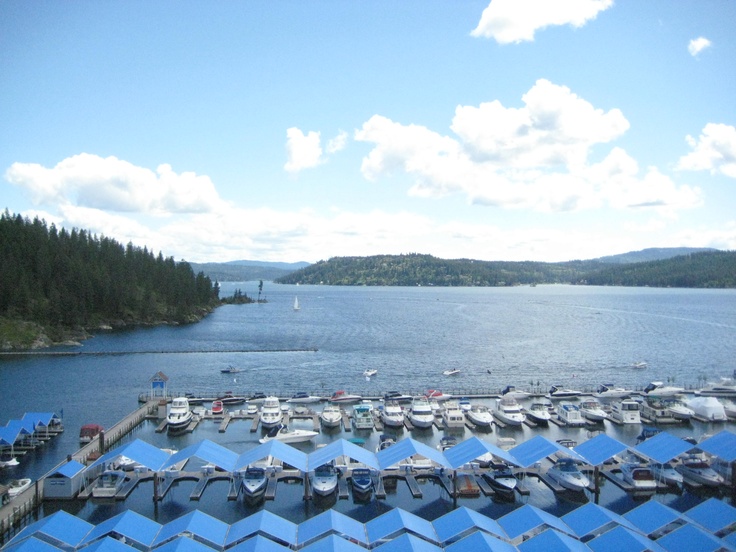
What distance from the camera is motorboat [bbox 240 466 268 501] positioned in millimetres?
27062

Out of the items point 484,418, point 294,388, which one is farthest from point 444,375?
point 484,418

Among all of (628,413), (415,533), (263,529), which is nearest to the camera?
(263,529)

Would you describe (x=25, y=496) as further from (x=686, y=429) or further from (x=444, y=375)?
(x=444, y=375)

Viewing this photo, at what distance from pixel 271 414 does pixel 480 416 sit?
611 inches

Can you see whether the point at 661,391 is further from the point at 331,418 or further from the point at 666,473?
the point at 331,418

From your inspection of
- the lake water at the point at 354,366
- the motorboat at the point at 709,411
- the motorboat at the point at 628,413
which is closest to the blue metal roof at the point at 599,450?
the lake water at the point at 354,366

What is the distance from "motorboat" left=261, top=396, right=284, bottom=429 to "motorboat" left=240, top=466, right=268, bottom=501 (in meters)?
12.0

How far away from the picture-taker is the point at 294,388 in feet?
191

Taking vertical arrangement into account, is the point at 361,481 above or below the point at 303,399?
above

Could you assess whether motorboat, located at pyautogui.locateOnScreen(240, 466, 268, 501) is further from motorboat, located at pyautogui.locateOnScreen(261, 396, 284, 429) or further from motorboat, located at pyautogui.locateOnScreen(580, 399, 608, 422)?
motorboat, located at pyautogui.locateOnScreen(580, 399, 608, 422)

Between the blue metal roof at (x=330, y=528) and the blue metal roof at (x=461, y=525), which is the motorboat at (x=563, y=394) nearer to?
the blue metal roof at (x=461, y=525)

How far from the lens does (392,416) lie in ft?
135

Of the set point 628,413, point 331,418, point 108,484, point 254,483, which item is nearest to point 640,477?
point 628,413

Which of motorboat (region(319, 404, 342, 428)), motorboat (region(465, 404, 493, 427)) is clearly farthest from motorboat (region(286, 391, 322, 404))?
motorboat (region(465, 404, 493, 427))
